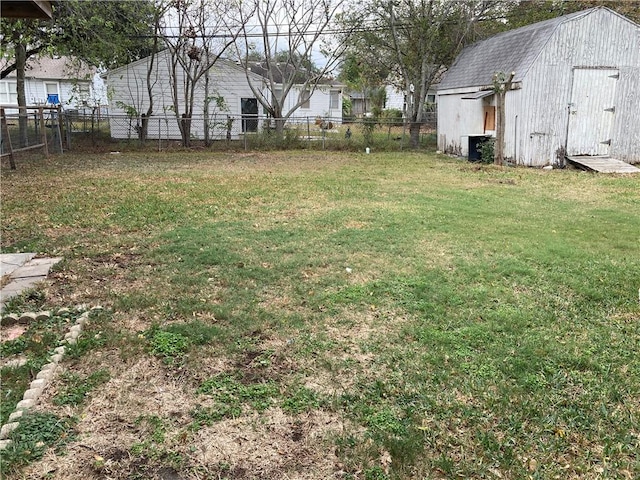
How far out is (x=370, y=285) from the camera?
447 cm

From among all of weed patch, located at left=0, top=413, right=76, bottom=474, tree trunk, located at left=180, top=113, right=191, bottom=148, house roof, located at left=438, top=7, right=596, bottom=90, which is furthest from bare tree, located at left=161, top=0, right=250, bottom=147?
weed patch, located at left=0, top=413, right=76, bottom=474

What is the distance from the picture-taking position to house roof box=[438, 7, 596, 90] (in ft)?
41.7

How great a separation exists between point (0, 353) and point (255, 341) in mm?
1643

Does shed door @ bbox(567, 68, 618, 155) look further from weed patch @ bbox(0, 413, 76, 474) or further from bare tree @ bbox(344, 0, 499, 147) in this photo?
weed patch @ bbox(0, 413, 76, 474)

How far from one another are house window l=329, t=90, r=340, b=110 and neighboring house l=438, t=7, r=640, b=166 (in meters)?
18.7

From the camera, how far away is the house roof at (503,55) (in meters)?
12.7

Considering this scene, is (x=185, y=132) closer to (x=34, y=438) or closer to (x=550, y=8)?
(x=550, y=8)

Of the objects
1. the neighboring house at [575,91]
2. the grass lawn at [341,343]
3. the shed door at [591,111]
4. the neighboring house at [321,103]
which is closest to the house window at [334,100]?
the neighboring house at [321,103]

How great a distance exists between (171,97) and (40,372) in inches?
767

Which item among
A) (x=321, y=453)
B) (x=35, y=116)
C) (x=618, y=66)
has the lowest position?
(x=321, y=453)

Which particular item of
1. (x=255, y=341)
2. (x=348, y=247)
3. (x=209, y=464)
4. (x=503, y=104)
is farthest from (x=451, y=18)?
(x=209, y=464)

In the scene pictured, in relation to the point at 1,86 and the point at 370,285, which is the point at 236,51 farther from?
the point at 1,86

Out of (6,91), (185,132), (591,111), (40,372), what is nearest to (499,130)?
(591,111)

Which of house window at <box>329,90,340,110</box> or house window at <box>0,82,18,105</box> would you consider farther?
house window at <box>0,82,18,105</box>
